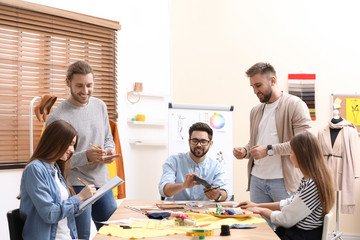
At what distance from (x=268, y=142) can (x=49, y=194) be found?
1691 millimetres

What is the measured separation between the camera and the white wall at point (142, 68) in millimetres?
4715

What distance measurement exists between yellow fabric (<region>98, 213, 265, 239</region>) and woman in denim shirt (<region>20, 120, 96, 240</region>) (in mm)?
229

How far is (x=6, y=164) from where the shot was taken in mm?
3705

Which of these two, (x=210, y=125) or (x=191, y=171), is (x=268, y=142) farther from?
(x=210, y=125)

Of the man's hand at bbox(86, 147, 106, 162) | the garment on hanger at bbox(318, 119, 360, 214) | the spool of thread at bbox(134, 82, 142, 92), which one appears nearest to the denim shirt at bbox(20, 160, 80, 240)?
the man's hand at bbox(86, 147, 106, 162)

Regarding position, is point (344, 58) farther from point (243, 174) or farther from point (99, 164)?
point (99, 164)

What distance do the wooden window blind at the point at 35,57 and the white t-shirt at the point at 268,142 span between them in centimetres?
188

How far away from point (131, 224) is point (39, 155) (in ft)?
1.83

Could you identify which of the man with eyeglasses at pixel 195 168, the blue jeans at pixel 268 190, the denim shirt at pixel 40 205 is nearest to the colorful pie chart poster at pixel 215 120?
the man with eyeglasses at pixel 195 168

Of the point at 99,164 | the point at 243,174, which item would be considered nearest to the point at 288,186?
the point at 99,164

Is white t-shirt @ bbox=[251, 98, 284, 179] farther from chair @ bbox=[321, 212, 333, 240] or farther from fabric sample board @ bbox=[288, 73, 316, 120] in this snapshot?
fabric sample board @ bbox=[288, 73, 316, 120]

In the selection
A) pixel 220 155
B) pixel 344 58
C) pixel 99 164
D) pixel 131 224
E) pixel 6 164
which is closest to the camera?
pixel 131 224

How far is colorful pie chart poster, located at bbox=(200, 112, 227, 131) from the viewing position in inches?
179

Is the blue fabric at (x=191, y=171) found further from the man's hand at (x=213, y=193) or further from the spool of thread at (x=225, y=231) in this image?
the spool of thread at (x=225, y=231)
